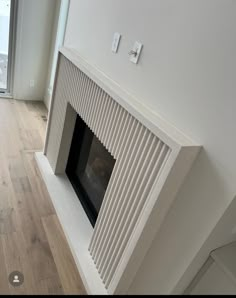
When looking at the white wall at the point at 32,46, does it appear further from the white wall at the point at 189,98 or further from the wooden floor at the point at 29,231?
the white wall at the point at 189,98

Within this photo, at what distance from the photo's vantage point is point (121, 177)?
55.1 inches

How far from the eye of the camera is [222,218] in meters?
0.96

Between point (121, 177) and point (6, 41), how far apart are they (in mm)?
3095

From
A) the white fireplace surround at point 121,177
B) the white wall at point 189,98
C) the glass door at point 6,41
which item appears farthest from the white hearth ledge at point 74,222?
the glass door at point 6,41

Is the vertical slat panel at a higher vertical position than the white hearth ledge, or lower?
higher

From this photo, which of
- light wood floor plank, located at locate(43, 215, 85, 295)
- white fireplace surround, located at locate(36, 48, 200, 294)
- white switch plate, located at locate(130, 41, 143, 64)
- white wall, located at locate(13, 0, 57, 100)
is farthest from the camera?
white wall, located at locate(13, 0, 57, 100)

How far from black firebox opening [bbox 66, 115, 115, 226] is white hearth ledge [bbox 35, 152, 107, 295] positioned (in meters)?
0.06

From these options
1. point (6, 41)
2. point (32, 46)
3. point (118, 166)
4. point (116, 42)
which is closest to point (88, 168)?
point (118, 166)

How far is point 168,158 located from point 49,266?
1127 millimetres

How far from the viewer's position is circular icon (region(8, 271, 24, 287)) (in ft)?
5.02

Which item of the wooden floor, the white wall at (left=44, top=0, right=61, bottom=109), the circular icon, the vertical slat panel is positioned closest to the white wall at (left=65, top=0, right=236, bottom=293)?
the vertical slat panel

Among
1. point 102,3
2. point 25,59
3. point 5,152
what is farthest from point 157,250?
point 25,59

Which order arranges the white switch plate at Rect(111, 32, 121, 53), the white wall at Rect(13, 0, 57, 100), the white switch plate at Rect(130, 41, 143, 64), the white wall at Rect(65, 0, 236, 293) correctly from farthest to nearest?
the white wall at Rect(13, 0, 57, 100)
the white switch plate at Rect(111, 32, 121, 53)
the white switch plate at Rect(130, 41, 143, 64)
the white wall at Rect(65, 0, 236, 293)

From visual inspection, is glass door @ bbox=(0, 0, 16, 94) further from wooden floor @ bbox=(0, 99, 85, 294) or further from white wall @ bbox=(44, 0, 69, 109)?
wooden floor @ bbox=(0, 99, 85, 294)
